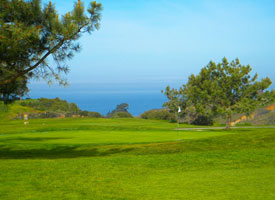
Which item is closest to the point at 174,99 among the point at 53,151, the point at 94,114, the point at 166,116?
the point at 166,116

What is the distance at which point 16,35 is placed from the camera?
973 centimetres

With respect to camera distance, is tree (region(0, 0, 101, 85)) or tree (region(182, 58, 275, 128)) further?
tree (region(182, 58, 275, 128))

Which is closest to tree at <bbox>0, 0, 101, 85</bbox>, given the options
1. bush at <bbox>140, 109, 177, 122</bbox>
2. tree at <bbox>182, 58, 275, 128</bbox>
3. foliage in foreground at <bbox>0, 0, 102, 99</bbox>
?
foliage in foreground at <bbox>0, 0, 102, 99</bbox>

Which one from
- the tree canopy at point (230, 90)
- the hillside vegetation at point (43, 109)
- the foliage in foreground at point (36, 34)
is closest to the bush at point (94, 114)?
the hillside vegetation at point (43, 109)

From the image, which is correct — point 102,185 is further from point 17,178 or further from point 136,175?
point 17,178

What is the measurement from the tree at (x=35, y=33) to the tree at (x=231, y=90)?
2466 centimetres

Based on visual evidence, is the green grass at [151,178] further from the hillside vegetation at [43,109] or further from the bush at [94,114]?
the bush at [94,114]

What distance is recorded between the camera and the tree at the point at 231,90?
33.4 metres

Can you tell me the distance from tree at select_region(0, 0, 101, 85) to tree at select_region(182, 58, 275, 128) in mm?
24656

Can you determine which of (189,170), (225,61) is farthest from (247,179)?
(225,61)

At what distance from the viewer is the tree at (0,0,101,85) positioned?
32.6 feet

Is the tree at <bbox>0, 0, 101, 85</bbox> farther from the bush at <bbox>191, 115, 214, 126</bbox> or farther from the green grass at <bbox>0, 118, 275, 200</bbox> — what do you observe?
the bush at <bbox>191, 115, 214, 126</bbox>

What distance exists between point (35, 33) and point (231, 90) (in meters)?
27.8

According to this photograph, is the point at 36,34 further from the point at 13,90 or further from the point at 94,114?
the point at 94,114
